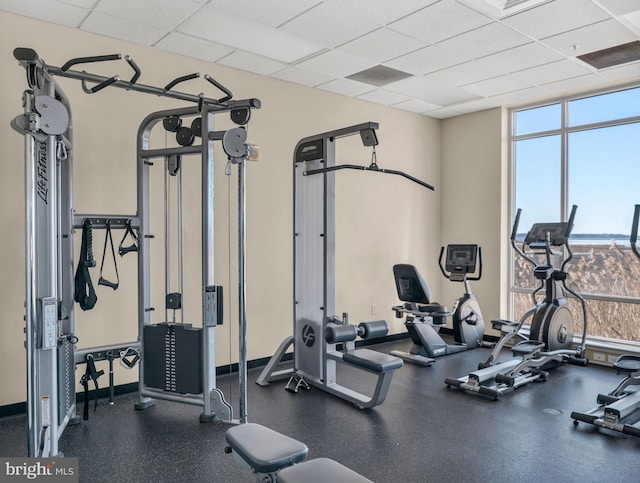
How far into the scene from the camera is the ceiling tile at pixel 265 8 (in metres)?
3.49

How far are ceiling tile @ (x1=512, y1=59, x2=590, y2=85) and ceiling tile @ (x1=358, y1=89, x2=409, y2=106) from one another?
1391 mm

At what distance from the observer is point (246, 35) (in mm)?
4086

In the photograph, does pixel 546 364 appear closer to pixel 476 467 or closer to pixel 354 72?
pixel 476 467

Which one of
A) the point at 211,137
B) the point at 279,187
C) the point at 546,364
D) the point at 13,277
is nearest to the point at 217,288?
the point at 211,137

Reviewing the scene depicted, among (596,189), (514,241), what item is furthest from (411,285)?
(596,189)

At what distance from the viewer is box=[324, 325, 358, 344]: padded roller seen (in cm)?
395

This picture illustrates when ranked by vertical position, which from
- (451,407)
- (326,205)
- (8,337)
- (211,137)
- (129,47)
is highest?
(129,47)

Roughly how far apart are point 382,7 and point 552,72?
7.97ft

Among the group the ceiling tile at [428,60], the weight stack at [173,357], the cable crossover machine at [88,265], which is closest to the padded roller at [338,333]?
the cable crossover machine at [88,265]

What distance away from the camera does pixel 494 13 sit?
12.0ft

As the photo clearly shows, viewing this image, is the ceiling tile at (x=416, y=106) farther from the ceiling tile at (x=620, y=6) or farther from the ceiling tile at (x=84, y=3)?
the ceiling tile at (x=84, y=3)

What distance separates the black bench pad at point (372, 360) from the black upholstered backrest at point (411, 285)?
1.64m

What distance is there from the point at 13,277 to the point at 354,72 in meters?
3.64

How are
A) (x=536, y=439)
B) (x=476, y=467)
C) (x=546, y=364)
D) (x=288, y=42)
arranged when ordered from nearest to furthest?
1. (x=476, y=467)
2. (x=536, y=439)
3. (x=288, y=42)
4. (x=546, y=364)
